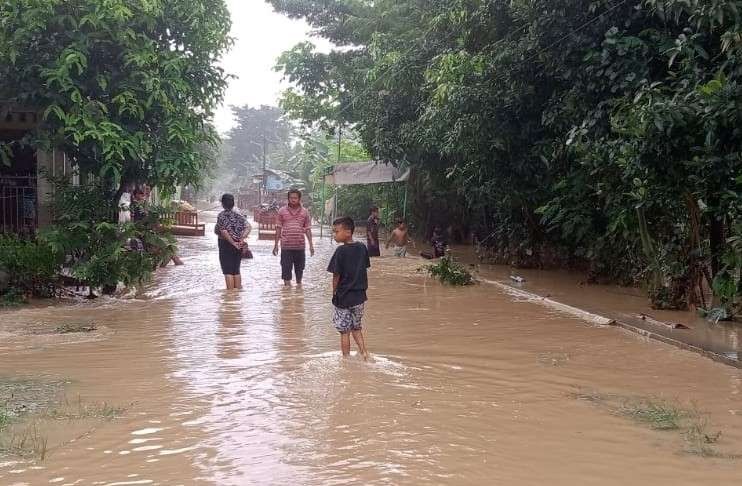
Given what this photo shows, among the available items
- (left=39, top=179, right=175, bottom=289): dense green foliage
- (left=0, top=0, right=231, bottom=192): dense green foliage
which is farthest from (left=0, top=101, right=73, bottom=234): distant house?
(left=0, top=0, right=231, bottom=192): dense green foliage

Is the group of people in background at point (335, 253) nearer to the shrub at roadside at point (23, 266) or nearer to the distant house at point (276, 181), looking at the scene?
the shrub at roadside at point (23, 266)

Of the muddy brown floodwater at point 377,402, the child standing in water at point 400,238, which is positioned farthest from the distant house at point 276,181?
the muddy brown floodwater at point 377,402

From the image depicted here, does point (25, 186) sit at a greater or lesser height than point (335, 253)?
greater

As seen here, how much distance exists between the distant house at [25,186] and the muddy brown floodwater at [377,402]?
265 centimetres

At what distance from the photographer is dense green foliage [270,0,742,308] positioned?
699 cm

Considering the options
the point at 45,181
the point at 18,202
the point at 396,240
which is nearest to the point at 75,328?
the point at 45,181

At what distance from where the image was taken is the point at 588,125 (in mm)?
8883

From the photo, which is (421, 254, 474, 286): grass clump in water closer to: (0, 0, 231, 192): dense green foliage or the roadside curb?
the roadside curb

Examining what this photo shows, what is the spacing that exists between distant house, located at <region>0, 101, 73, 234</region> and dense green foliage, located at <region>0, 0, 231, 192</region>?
3.07ft

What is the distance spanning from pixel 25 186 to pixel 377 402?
882cm

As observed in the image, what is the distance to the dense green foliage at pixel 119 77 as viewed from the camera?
32.1 feet

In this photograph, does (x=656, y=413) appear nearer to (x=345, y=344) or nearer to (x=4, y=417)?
(x=345, y=344)

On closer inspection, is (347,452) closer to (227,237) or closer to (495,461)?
(495,461)

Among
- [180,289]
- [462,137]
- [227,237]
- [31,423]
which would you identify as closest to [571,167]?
[462,137]
